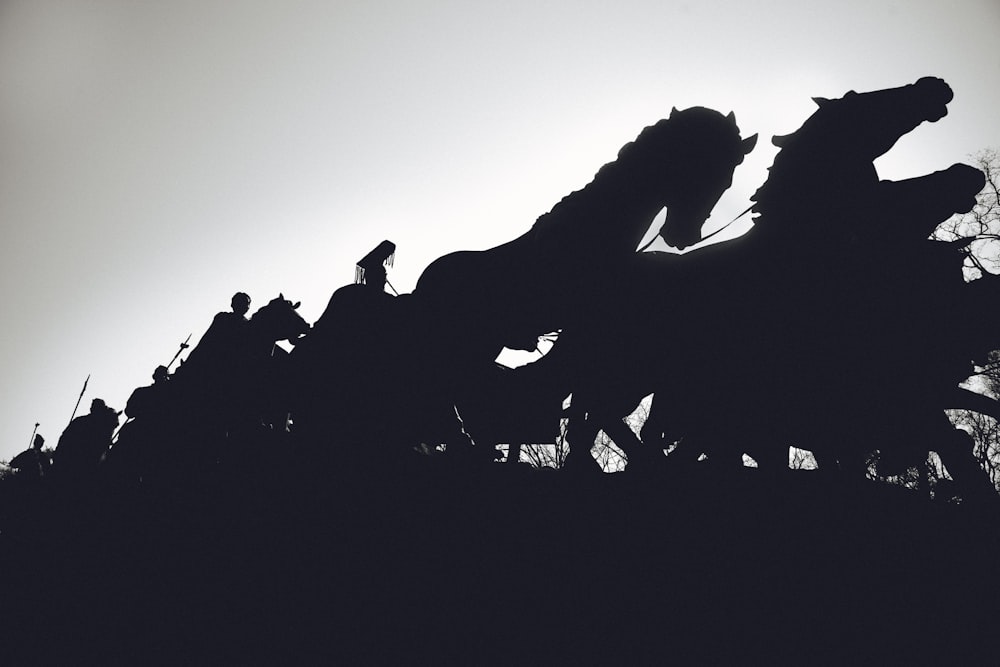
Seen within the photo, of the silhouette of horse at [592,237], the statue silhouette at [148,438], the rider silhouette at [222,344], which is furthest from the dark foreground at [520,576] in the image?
the rider silhouette at [222,344]

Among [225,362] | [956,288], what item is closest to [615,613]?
[956,288]

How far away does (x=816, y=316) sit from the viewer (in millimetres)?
3244

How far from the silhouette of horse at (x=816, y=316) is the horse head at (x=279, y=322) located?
2477mm

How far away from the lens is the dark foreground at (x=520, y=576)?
232cm

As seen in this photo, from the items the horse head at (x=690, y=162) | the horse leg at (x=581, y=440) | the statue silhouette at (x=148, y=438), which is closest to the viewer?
the horse leg at (x=581, y=440)

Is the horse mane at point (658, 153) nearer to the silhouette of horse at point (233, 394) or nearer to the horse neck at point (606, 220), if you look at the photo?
the horse neck at point (606, 220)

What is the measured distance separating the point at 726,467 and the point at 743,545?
68 cm

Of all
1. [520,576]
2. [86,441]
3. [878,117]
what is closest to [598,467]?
[520,576]

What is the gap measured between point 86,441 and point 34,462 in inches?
30.9

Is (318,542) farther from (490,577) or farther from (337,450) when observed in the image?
(490,577)

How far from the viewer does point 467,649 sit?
7.78 ft

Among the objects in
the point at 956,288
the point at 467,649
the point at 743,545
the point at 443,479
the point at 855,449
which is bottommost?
the point at 467,649

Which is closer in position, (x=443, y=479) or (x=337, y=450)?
(x=443, y=479)

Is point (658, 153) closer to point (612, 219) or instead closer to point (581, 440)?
point (612, 219)
